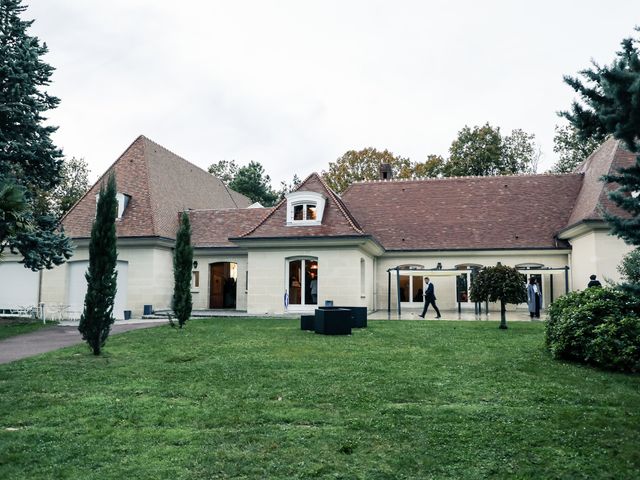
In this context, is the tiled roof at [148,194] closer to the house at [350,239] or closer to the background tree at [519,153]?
the house at [350,239]

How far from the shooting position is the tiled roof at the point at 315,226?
20641mm

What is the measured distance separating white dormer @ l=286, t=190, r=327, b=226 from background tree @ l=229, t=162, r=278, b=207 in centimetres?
2776

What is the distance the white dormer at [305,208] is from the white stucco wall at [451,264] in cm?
512

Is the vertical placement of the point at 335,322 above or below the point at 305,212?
below

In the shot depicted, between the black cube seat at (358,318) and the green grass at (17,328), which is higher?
the black cube seat at (358,318)

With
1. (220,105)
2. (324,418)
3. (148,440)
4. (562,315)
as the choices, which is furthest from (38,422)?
(220,105)

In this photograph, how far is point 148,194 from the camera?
76.4ft

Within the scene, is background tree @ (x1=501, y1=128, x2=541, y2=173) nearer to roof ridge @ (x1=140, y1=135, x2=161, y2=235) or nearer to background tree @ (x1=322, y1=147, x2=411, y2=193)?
background tree @ (x1=322, y1=147, x2=411, y2=193)

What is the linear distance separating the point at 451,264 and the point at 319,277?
23.3ft

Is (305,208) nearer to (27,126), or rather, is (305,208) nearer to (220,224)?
(220,224)

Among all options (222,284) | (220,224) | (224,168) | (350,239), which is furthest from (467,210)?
(224,168)

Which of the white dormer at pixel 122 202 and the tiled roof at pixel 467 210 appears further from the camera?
the tiled roof at pixel 467 210

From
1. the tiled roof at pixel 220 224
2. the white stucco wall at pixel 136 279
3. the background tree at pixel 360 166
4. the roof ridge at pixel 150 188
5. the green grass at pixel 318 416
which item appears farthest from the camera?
the background tree at pixel 360 166

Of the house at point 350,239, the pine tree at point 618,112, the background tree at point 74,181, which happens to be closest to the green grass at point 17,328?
the house at point 350,239
